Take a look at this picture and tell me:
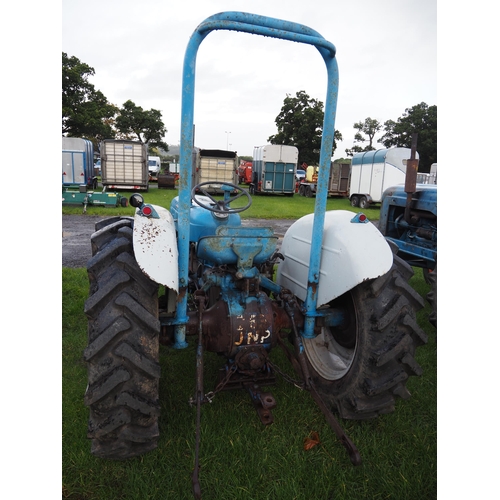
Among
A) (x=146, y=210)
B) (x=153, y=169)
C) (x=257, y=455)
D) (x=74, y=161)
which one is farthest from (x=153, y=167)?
(x=257, y=455)

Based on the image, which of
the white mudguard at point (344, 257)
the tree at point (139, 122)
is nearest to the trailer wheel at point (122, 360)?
the white mudguard at point (344, 257)

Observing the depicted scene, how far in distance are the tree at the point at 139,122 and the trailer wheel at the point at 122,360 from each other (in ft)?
123

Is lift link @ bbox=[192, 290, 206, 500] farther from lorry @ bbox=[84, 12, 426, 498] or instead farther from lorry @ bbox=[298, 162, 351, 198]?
lorry @ bbox=[298, 162, 351, 198]

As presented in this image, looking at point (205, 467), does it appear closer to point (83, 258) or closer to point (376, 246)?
point (376, 246)

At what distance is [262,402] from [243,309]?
2.07 feet

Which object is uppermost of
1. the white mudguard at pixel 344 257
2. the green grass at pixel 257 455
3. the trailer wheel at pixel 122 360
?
the white mudguard at pixel 344 257

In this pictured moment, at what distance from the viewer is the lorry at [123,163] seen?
17.5 m

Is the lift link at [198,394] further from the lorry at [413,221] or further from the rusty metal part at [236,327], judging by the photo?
the lorry at [413,221]

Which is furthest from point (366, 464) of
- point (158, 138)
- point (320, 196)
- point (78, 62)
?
point (158, 138)

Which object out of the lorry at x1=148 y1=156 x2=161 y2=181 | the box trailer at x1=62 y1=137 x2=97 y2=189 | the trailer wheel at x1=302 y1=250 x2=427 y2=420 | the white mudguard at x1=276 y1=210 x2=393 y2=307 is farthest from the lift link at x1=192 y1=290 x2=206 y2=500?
the lorry at x1=148 y1=156 x2=161 y2=181

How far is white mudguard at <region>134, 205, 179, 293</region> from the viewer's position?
2.18 metres

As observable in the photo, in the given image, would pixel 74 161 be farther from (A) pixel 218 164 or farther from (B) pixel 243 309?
(B) pixel 243 309

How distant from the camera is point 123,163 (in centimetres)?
1780

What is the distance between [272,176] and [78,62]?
1342 cm
